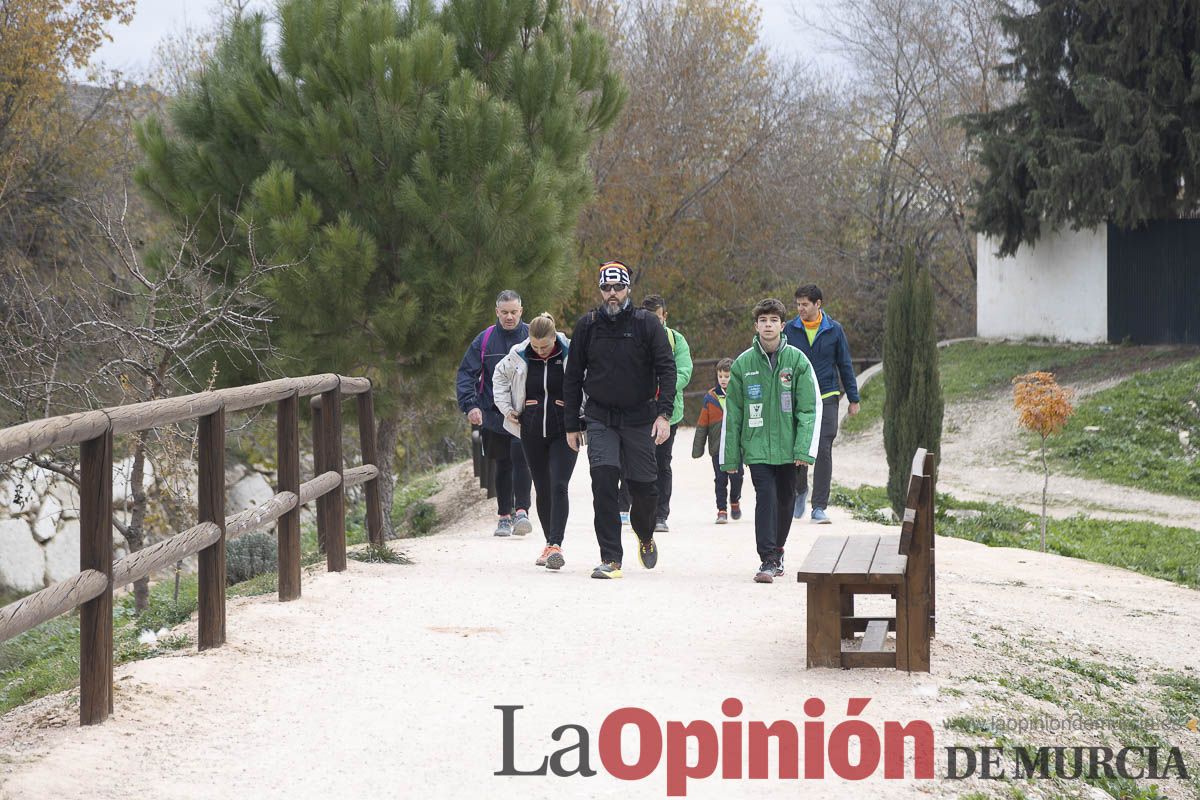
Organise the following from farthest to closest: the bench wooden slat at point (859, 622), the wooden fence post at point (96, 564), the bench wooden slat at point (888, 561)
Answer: the bench wooden slat at point (859, 622) < the bench wooden slat at point (888, 561) < the wooden fence post at point (96, 564)


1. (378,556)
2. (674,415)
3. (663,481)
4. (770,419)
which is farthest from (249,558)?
(770,419)

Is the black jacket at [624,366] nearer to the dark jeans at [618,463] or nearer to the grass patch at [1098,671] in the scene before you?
the dark jeans at [618,463]

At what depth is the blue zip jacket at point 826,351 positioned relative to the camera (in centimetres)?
1122

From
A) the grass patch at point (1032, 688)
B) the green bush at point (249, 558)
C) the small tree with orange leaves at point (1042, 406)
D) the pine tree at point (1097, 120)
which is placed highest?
the pine tree at point (1097, 120)

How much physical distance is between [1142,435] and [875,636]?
50.5 feet

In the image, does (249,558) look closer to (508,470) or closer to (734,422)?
(508,470)

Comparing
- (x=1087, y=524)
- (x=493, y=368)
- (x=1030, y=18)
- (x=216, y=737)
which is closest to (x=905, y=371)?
(x=1087, y=524)

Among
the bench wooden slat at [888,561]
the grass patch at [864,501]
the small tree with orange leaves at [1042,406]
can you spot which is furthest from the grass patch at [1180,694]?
the small tree with orange leaves at [1042,406]

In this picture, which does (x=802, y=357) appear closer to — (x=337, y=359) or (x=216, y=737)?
(x=216, y=737)

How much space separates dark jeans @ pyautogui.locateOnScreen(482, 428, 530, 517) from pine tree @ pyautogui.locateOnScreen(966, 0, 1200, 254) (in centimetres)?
1692

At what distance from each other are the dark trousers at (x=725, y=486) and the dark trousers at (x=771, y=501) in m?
3.81

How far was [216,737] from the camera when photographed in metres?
4.80

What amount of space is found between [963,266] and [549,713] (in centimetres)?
3652

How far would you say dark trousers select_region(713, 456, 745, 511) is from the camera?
12383 millimetres
